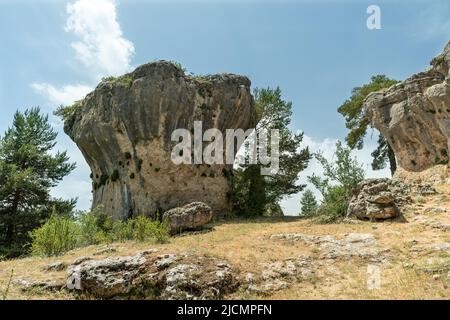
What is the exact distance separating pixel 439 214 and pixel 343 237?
5421 mm

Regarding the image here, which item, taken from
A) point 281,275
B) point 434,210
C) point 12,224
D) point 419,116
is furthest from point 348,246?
point 12,224

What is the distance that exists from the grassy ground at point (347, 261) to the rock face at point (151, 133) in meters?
7.85

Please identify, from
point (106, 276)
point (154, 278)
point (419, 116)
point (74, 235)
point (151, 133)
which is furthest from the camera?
point (419, 116)

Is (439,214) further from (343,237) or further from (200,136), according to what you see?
(200,136)

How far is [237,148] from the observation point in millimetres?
31594

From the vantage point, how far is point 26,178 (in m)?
28.8

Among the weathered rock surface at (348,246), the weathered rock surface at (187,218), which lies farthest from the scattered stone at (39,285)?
the weathered rock surface at (187,218)

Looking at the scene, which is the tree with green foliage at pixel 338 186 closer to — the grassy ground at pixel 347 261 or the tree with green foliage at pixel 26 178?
the grassy ground at pixel 347 261

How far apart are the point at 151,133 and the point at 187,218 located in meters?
8.66

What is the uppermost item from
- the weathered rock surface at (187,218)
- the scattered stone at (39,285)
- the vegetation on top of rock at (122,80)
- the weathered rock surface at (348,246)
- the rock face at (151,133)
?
the vegetation on top of rock at (122,80)

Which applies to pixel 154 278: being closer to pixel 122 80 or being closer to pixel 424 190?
pixel 424 190

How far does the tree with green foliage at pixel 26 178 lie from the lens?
92.4 ft
